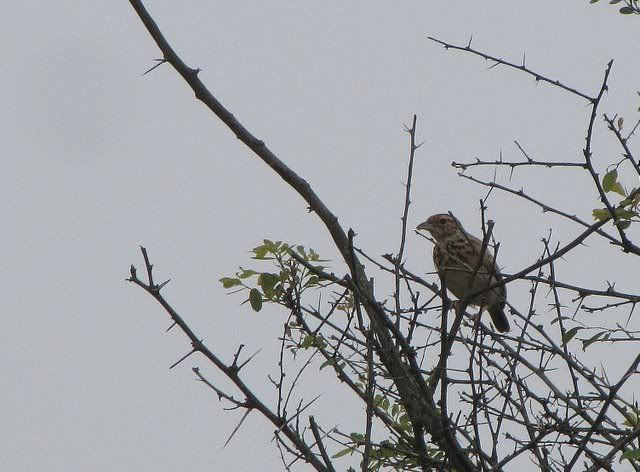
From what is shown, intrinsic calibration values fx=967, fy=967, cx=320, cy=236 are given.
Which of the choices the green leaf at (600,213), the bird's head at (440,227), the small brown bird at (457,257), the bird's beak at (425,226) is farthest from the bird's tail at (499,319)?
the green leaf at (600,213)

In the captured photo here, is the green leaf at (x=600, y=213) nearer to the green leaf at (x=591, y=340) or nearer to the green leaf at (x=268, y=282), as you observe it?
the green leaf at (x=591, y=340)

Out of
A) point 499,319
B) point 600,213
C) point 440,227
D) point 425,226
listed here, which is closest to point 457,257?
point 440,227

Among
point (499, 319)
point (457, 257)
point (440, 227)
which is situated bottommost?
point (499, 319)

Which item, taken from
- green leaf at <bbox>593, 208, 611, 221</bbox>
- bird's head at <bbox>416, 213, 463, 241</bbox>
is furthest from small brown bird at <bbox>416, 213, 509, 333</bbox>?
green leaf at <bbox>593, 208, 611, 221</bbox>

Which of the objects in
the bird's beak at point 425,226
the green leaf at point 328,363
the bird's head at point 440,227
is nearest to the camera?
the green leaf at point 328,363

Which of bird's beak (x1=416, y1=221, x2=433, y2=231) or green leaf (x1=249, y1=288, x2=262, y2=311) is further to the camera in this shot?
bird's beak (x1=416, y1=221, x2=433, y2=231)

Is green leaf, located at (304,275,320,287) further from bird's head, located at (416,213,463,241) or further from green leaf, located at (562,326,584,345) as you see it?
bird's head, located at (416,213,463,241)

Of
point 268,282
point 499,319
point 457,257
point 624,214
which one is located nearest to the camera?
point 268,282

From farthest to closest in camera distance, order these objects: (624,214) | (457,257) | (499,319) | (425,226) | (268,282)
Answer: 1. (425,226)
2. (499,319)
3. (457,257)
4. (624,214)
5. (268,282)

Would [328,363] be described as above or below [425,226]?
below

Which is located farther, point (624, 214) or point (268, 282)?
point (624, 214)

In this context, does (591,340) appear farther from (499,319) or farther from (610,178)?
(499,319)

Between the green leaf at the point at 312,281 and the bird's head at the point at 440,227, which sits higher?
the bird's head at the point at 440,227

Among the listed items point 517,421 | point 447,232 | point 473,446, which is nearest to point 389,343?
point 473,446
